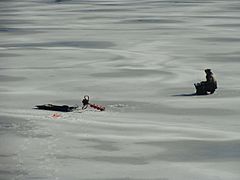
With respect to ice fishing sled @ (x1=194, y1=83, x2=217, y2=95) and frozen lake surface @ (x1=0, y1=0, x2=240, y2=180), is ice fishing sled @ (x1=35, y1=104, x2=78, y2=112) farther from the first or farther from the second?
ice fishing sled @ (x1=194, y1=83, x2=217, y2=95)

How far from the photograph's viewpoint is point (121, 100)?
14531 mm

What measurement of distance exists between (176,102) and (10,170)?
5690 millimetres

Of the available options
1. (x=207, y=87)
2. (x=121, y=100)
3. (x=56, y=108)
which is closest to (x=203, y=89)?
(x=207, y=87)

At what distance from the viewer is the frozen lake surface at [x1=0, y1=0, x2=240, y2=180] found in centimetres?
945

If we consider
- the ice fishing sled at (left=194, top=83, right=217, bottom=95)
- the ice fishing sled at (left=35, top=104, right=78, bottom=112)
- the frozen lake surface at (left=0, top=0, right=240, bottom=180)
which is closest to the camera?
the frozen lake surface at (left=0, top=0, right=240, bottom=180)

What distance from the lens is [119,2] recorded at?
47.5 meters

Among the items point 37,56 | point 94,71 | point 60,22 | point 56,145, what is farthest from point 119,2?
point 56,145

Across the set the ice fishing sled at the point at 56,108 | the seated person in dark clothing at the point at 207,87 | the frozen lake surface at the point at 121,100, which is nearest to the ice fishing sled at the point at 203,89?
the seated person in dark clothing at the point at 207,87

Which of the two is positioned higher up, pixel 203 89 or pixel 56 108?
pixel 203 89

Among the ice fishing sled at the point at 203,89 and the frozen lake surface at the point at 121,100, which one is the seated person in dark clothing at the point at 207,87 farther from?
the frozen lake surface at the point at 121,100

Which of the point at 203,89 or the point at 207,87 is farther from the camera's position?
the point at 207,87

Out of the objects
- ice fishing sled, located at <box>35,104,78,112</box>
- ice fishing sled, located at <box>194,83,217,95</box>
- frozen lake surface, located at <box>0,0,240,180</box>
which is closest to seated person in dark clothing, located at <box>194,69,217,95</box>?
ice fishing sled, located at <box>194,83,217,95</box>

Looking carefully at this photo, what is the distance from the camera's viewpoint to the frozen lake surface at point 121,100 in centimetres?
945

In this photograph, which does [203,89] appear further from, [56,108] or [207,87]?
[56,108]
